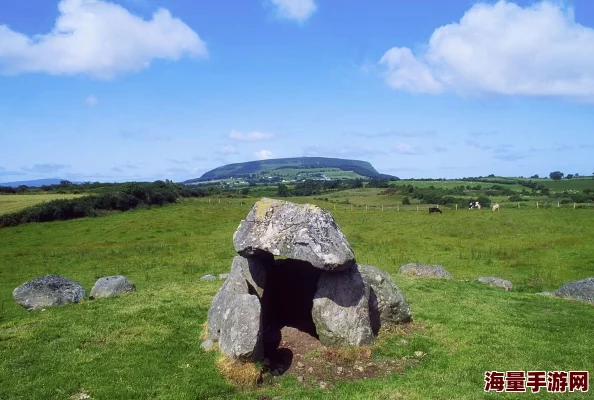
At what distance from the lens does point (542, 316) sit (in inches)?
771

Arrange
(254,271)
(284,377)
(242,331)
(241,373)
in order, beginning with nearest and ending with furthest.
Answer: (241,373) → (284,377) → (242,331) → (254,271)

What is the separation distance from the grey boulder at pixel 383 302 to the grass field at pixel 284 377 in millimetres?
674

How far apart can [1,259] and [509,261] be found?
40.8 m

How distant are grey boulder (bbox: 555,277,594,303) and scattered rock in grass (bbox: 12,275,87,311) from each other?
23.7 metres

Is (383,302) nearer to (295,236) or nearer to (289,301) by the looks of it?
(289,301)

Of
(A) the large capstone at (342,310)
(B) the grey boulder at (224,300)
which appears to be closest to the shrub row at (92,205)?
(B) the grey boulder at (224,300)

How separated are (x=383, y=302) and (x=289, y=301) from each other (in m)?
3.63

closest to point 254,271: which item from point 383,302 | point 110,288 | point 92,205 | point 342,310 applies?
point 342,310

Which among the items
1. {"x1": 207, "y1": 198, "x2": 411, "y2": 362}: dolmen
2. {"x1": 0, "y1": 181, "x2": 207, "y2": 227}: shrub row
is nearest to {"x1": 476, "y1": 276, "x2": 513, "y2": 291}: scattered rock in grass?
{"x1": 207, "y1": 198, "x2": 411, "y2": 362}: dolmen

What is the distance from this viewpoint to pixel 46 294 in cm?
2275

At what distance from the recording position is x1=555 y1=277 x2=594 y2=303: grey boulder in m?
22.6

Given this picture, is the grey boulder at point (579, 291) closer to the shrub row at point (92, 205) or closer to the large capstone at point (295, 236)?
the large capstone at point (295, 236)

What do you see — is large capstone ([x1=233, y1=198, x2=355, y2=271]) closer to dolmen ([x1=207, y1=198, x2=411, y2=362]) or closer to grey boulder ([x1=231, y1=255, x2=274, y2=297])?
dolmen ([x1=207, y1=198, x2=411, y2=362])

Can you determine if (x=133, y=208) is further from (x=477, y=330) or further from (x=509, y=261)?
(x=477, y=330)
